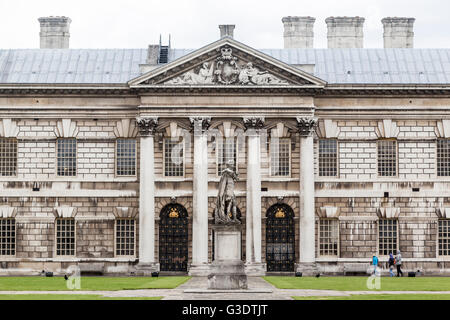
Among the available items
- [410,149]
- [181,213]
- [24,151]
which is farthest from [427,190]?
[24,151]

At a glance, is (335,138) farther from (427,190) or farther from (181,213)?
(181,213)

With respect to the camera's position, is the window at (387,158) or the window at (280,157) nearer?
the window at (280,157)

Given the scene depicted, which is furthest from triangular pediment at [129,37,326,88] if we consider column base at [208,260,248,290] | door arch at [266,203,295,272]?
column base at [208,260,248,290]

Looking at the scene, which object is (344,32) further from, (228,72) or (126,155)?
(126,155)

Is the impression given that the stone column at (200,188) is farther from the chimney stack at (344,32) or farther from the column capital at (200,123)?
the chimney stack at (344,32)

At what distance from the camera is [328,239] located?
5731 cm

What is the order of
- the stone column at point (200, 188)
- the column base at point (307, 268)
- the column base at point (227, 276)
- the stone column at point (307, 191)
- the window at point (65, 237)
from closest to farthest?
the column base at point (227, 276)
the column base at point (307, 268)
the stone column at point (200, 188)
the stone column at point (307, 191)
the window at point (65, 237)

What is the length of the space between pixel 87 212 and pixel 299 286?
694 inches

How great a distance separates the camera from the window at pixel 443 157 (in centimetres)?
5772

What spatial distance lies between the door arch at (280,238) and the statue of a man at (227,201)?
1607 centimetres

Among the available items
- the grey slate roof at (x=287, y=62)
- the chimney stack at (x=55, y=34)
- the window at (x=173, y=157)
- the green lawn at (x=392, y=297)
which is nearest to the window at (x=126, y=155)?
the window at (x=173, y=157)

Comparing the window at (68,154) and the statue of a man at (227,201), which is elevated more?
the window at (68,154)

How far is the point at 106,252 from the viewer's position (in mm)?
57156

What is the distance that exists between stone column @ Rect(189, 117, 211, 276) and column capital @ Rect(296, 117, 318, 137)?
16.8 ft
